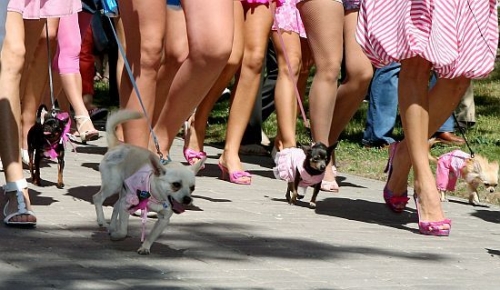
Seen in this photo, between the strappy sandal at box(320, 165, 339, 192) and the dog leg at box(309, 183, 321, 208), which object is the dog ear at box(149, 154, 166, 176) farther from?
the strappy sandal at box(320, 165, 339, 192)

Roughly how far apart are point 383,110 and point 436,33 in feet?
16.6

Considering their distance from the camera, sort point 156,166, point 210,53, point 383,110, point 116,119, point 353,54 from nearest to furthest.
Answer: point 156,166 < point 116,119 < point 210,53 < point 353,54 < point 383,110

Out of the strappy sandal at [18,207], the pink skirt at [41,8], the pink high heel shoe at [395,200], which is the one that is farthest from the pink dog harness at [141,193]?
the pink high heel shoe at [395,200]

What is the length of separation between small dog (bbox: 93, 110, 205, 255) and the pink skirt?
2.57ft

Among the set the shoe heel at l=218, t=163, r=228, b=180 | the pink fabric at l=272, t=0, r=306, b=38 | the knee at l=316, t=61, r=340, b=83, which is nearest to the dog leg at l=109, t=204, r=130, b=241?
the knee at l=316, t=61, r=340, b=83

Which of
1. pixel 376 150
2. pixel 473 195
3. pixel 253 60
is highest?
pixel 253 60

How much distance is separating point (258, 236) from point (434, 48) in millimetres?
1509

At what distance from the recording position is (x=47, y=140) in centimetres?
839

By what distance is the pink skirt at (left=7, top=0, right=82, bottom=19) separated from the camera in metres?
6.43

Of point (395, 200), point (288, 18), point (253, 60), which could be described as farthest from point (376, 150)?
point (395, 200)

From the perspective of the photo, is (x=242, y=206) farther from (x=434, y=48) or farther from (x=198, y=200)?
(x=434, y=48)

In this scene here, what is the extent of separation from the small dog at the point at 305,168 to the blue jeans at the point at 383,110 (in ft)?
11.9

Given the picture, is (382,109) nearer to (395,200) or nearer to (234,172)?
(234,172)

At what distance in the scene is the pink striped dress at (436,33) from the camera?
6.98 m
